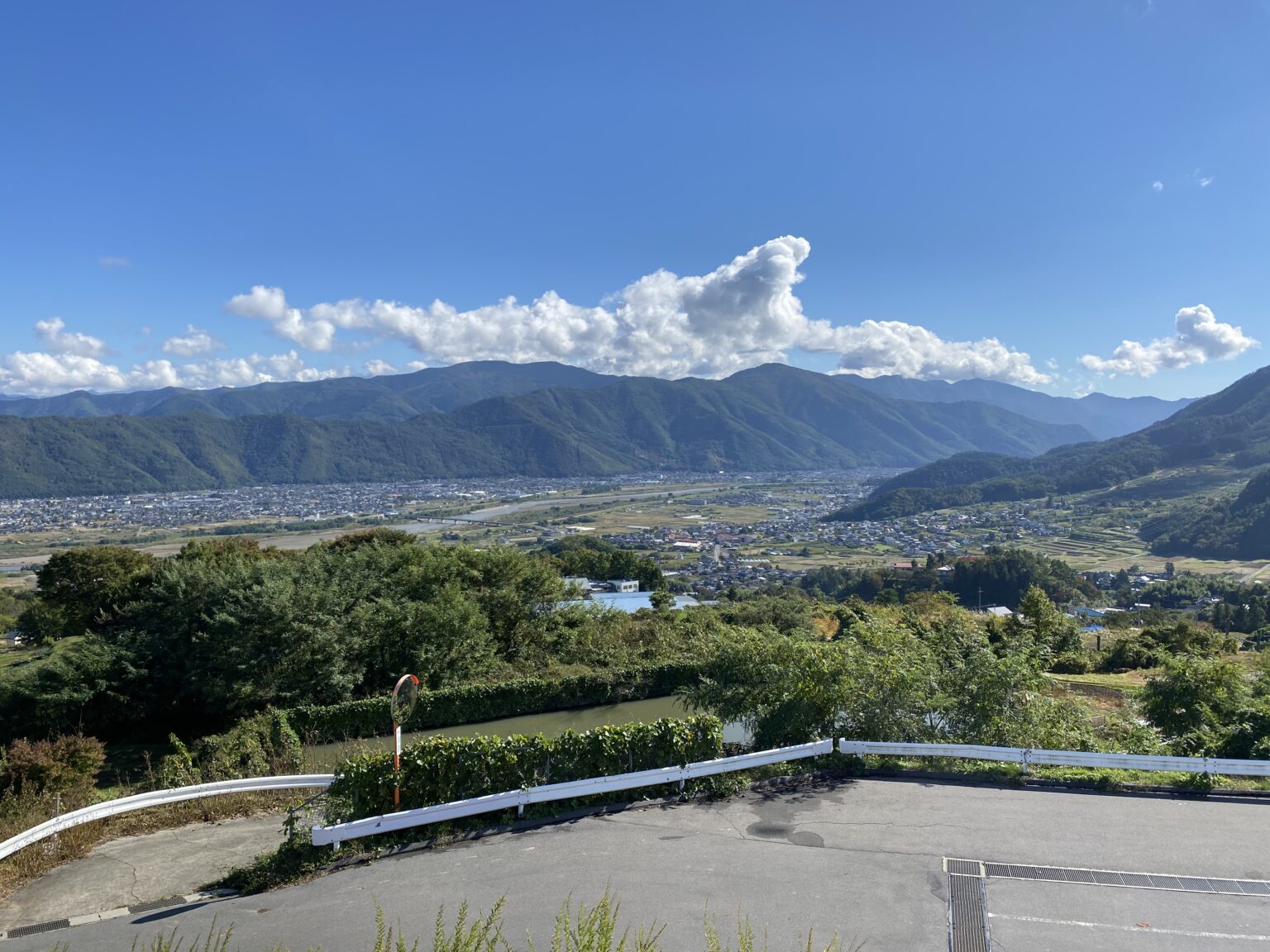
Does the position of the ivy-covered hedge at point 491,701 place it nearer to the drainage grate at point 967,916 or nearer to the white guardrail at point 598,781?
the white guardrail at point 598,781

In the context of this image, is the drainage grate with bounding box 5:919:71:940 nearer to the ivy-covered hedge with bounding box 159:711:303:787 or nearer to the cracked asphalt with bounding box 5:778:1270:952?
the cracked asphalt with bounding box 5:778:1270:952

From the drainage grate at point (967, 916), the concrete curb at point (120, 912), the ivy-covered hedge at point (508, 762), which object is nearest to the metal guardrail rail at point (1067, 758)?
the ivy-covered hedge at point (508, 762)

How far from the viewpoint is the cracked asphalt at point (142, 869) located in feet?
21.3

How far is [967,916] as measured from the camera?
5.89 m

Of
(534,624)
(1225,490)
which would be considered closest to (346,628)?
(534,624)

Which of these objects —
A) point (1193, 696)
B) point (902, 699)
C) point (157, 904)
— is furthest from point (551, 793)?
point (1193, 696)

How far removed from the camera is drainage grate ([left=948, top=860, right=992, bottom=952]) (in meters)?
5.48

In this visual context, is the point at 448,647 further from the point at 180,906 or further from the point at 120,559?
the point at 120,559

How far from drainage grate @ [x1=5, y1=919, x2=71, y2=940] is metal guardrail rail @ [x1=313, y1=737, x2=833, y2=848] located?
2.01 m

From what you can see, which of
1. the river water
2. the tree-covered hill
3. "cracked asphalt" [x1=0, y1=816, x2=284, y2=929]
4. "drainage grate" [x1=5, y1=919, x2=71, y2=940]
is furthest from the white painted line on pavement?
the tree-covered hill

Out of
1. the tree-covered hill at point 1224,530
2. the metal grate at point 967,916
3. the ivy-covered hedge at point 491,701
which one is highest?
the metal grate at point 967,916

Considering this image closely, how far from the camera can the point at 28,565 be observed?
3044 inches

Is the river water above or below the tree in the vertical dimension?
below

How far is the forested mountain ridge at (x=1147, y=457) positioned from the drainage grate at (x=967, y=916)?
427 feet
